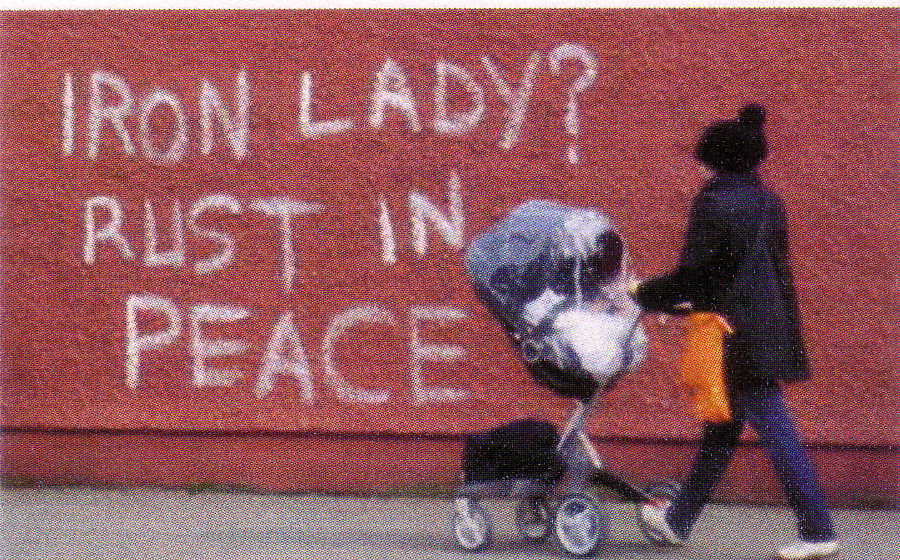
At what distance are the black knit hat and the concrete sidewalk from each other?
1490mm

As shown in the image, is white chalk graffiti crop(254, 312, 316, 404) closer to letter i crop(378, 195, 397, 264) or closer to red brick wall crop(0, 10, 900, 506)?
red brick wall crop(0, 10, 900, 506)

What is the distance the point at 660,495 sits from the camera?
721cm

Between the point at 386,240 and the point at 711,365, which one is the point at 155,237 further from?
the point at 711,365

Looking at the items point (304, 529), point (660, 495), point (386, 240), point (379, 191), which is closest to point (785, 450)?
point (660, 495)

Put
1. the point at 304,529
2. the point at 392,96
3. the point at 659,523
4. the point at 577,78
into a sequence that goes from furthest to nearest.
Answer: the point at 392,96 < the point at 577,78 < the point at 304,529 < the point at 659,523

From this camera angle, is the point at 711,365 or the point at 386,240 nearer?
the point at 711,365

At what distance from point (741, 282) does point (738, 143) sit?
515 mm

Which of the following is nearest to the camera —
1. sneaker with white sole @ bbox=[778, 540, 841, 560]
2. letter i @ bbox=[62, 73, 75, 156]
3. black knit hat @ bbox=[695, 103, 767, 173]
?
sneaker with white sole @ bbox=[778, 540, 841, 560]

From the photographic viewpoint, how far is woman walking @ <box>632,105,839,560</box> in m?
6.63

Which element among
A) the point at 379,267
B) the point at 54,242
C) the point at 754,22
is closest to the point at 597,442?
the point at 379,267

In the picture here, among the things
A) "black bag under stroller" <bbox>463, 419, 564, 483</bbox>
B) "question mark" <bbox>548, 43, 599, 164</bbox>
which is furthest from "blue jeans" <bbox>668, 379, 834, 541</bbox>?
"question mark" <bbox>548, 43, 599, 164</bbox>

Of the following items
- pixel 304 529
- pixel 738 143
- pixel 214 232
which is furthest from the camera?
pixel 214 232

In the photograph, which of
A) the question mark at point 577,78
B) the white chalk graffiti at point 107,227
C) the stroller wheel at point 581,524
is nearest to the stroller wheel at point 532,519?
the stroller wheel at point 581,524

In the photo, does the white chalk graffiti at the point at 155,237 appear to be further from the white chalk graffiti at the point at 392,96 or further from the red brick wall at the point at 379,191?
the white chalk graffiti at the point at 392,96
